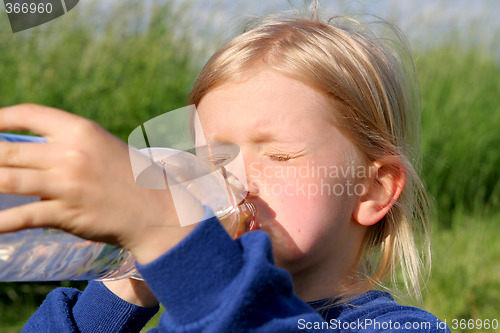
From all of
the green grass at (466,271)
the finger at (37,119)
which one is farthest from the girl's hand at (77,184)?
the green grass at (466,271)

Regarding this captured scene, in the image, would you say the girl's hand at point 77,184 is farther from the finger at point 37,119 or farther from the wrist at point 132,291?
the wrist at point 132,291

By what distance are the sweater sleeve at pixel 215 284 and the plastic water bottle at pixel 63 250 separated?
21 centimetres

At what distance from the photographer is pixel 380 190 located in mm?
1414

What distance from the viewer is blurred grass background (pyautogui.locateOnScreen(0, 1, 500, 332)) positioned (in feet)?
9.03

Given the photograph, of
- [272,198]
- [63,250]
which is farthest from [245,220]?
[63,250]

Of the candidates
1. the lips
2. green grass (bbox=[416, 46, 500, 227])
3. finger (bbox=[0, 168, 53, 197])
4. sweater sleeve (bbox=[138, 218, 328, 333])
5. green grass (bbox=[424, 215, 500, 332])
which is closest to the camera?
finger (bbox=[0, 168, 53, 197])

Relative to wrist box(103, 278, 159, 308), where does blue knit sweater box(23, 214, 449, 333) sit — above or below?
above

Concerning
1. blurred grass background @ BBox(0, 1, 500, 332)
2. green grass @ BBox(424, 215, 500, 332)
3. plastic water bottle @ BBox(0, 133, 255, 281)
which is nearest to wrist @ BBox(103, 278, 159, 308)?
plastic water bottle @ BBox(0, 133, 255, 281)

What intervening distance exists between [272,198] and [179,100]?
2.22 m

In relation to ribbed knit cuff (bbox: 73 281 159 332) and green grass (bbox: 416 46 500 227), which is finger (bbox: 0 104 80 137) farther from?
green grass (bbox: 416 46 500 227)

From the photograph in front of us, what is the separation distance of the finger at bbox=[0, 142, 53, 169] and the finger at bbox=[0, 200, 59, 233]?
0.16 ft

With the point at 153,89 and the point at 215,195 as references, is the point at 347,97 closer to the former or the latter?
the point at 215,195

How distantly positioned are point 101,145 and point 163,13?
3093 mm

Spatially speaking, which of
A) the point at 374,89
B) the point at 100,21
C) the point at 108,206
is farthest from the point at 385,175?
the point at 100,21
